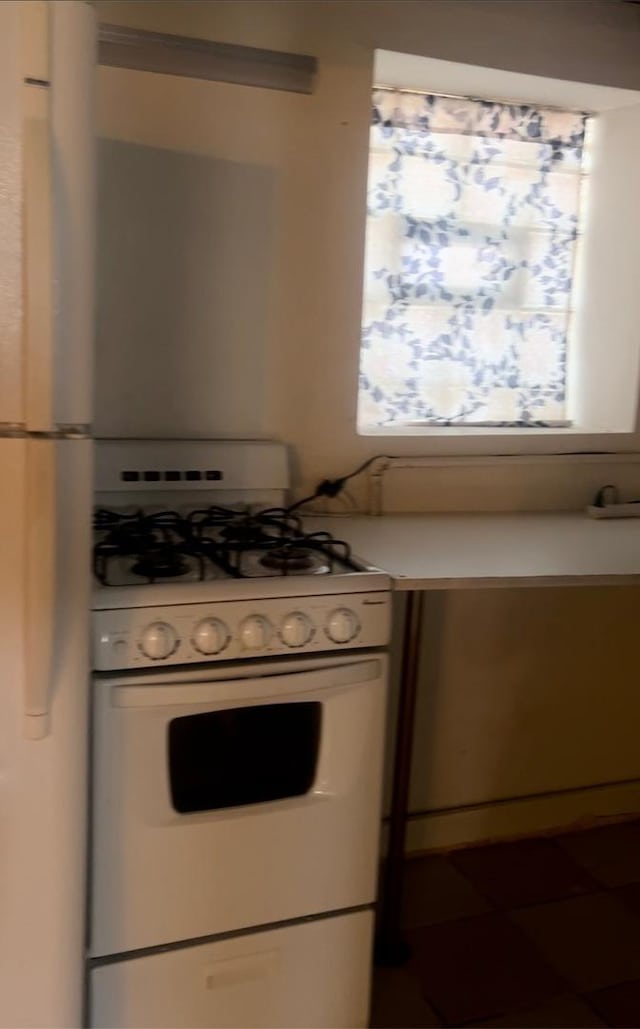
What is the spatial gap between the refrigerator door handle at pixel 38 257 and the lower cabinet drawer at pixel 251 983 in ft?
3.16

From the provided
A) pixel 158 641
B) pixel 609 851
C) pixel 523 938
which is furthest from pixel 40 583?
pixel 609 851

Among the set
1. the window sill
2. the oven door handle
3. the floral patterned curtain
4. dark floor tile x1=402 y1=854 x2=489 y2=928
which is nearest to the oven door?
the oven door handle

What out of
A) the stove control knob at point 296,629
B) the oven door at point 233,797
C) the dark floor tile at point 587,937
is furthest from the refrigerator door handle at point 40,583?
the dark floor tile at point 587,937

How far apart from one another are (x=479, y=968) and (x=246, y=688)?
101cm

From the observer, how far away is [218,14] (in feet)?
6.32

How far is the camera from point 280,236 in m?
2.06

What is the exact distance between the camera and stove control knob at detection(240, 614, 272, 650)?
1.50 meters

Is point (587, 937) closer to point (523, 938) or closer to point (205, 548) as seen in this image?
point (523, 938)

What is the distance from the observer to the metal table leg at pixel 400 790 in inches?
77.4

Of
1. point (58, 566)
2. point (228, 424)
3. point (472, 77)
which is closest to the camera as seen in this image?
point (58, 566)

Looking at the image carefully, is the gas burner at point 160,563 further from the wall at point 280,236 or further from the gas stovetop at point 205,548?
the wall at point 280,236

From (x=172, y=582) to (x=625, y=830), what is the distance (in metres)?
1.77

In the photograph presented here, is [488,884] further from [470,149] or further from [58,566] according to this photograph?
[470,149]

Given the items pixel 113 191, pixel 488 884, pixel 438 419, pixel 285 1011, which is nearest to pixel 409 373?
pixel 438 419
